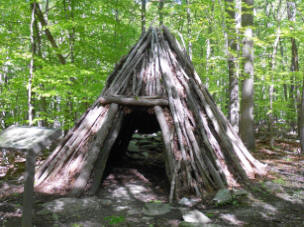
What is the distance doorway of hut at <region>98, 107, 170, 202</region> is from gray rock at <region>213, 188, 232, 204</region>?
3.37ft

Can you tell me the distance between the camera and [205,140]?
555cm

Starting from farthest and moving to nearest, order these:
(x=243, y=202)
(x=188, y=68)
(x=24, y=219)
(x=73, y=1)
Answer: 1. (x=73, y=1)
2. (x=188, y=68)
3. (x=243, y=202)
4. (x=24, y=219)

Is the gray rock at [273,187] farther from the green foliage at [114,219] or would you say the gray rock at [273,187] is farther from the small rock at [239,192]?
the green foliage at [114,219]

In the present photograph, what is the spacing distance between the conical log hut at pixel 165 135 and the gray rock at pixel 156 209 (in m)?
0.31

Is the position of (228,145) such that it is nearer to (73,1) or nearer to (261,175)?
(261,175)

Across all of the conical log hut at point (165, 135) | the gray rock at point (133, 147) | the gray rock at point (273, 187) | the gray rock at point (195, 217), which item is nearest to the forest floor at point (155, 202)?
the gray rock at point (273, 187)

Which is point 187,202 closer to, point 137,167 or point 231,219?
point 231,219

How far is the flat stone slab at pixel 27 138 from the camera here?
3363 mm

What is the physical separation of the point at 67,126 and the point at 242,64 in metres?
6.98

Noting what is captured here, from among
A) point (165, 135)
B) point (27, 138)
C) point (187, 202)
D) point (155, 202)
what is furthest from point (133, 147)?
point (27, 138)

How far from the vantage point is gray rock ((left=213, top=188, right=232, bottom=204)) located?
4.54m

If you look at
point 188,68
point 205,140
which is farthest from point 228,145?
point 188,68

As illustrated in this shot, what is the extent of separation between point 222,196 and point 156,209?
48.8 inches

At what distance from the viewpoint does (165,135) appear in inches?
212
